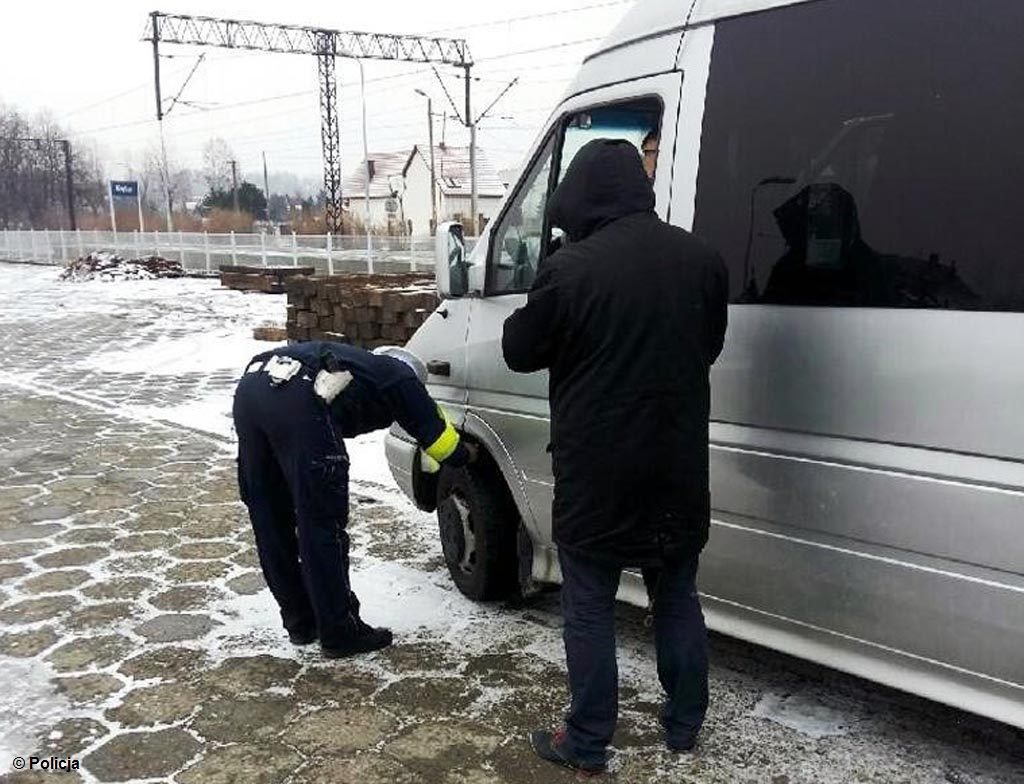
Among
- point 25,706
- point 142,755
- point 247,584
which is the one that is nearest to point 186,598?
point 247,584

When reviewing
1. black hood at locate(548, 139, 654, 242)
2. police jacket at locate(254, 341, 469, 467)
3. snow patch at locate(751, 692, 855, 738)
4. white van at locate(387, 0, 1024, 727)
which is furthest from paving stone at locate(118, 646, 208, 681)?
black hood at locate(548, 139, 654, 242)

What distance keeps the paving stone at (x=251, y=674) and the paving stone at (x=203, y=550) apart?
134 centimetres

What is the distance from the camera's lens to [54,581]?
4746 millimetres

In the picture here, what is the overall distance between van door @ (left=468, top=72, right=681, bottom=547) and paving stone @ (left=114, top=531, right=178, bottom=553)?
91.8 inches

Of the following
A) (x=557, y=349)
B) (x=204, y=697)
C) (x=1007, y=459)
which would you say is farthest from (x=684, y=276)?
(x=204, y=697)

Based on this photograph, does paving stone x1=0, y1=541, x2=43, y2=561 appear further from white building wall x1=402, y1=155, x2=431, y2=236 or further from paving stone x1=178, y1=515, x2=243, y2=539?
white building wall x1=402, y1=155, x2=431, y2=236

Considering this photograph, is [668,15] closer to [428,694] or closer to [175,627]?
[428,694]

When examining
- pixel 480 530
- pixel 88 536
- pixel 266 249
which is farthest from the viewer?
pixel 266 249

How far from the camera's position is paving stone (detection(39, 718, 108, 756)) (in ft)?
10.5

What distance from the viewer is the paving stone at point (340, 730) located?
321cm

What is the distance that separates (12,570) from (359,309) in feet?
19.6

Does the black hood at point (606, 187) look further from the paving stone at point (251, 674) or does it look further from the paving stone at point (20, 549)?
the paving stone at point (20, 549)

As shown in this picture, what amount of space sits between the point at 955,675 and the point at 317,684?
2.28 metres

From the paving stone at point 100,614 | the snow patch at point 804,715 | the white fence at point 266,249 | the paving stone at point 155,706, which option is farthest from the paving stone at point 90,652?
the white fence at point 266,249
